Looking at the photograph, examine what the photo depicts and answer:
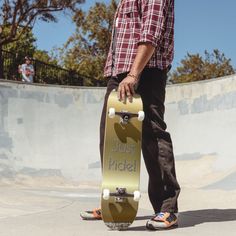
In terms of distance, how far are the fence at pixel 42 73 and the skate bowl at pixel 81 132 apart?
838 cm

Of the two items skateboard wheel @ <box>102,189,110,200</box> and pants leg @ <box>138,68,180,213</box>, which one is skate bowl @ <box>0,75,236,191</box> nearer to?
pants leg @ <box>138,68,180,213</box>

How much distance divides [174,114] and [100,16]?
21948 millimetres

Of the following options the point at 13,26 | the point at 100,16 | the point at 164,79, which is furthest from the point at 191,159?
the point at 100,16

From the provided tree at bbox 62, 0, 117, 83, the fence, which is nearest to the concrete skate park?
the fence


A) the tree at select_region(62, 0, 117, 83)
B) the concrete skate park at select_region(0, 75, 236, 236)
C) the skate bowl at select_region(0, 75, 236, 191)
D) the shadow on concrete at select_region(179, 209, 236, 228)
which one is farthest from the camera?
the tree at select_region(62, 0, 117, 83)

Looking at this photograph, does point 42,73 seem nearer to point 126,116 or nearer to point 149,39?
point 149,39

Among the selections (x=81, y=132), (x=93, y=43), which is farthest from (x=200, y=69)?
(x=81, y=132)

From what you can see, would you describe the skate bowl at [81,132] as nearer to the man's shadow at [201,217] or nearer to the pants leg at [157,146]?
the man's shadow at [201,217]

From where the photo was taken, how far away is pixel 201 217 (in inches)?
151

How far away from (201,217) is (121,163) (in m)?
1.14

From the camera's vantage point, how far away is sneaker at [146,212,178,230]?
10.2 ft

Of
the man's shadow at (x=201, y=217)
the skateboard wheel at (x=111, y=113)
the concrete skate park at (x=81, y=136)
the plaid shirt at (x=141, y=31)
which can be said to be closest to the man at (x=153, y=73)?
the plaid shirt at (x=141, y=31)

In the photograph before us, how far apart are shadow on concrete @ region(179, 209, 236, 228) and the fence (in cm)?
1518

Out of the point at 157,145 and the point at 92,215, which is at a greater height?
the point at 157,145
